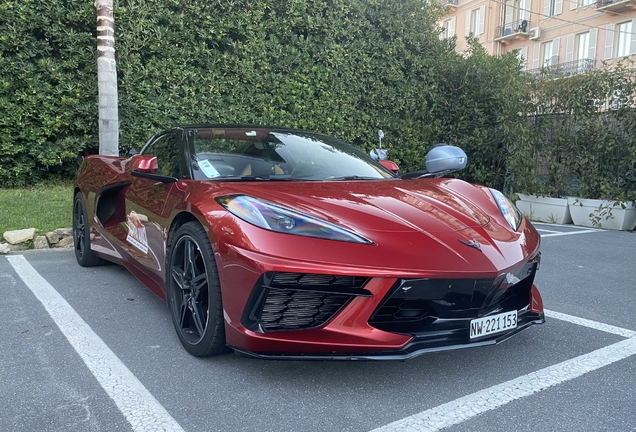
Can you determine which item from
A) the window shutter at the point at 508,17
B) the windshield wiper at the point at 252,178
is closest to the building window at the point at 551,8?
the window shutter at the point at 508,17

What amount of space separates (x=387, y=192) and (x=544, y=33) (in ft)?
93.4

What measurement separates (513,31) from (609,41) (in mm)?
5396

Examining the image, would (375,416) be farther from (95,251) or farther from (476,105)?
(476,105)

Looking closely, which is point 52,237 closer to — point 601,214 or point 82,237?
point 82,237

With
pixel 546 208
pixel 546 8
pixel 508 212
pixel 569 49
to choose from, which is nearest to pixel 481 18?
pixel 546 8

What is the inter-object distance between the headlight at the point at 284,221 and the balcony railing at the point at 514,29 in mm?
29255

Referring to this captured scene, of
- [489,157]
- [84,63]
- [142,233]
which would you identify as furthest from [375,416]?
[489,157]

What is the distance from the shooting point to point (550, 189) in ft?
28.3

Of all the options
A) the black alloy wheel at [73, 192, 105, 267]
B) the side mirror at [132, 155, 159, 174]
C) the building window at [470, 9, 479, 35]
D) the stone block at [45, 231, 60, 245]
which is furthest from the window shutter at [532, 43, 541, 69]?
the side mirror at [132, 155, 159, 174]

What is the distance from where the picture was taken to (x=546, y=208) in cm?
869

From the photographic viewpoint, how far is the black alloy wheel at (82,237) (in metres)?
4.39

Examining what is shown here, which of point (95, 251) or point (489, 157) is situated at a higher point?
point (489, 157)

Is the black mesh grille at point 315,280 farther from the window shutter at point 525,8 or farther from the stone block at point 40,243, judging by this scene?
the window shutter at point 525,8

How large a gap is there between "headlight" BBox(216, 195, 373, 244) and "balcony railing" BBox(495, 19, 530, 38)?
2925 cm
